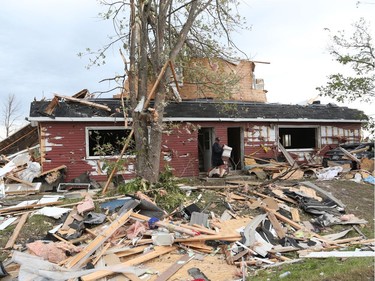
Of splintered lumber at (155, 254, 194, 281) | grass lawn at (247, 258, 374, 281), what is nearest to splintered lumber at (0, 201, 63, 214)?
splintered lumber at (155, 254, 194, 281)

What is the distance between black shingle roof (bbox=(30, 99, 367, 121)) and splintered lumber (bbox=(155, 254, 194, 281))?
8.88m

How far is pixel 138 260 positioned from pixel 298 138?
675 inches

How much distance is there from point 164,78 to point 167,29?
3169mm

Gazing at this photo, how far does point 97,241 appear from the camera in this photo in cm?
691

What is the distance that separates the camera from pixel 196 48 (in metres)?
15.1

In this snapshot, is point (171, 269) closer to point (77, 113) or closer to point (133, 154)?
point (133, 154)

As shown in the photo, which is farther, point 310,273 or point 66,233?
point 66,233

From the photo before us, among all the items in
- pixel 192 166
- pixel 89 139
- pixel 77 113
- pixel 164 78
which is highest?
pixel 164 78

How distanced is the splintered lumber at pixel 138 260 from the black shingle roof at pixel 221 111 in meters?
8.69

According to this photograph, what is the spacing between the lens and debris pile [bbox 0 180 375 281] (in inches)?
244

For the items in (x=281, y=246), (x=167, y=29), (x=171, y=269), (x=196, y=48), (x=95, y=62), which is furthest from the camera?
(x=196, y=48)

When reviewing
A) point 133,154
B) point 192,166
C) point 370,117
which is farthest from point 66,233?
point 370,117

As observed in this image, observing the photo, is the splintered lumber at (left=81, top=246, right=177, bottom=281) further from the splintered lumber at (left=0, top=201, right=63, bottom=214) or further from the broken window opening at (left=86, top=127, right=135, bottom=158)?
the broken window opening at (left=86, top=127, right=135, bottom=158)

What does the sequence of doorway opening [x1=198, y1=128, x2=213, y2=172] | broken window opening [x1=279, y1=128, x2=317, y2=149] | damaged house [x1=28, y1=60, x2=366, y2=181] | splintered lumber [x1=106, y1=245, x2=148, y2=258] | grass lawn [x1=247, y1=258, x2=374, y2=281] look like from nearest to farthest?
1. grass lawn [x1=247, y1=258, x2=374, y2=281]
2. splintered lumber [x1=106, y1=245, x2=148, y2=258]
3. damaged house [x1=28, y1=60, x2=366, y2=181]
4. doorway opening [x1=198, y1=128, x2=213, y2=172]
5. broken window opening [x1=279, y1=128, x2=317, y2=149]
